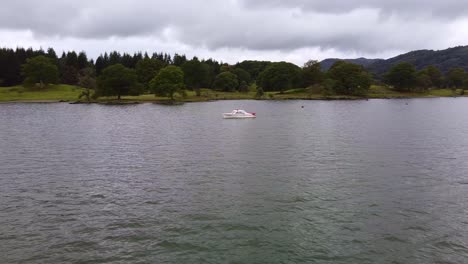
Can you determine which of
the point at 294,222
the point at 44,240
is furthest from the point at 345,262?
the point at 44,240

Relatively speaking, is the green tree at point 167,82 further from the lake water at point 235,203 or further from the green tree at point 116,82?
the lake water at point 235,203

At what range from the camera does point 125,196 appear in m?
31.7

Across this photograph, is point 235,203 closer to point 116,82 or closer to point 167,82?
point 167,82

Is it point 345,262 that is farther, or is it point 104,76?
point 104,76

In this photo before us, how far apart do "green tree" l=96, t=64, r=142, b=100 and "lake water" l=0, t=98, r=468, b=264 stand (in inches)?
5262

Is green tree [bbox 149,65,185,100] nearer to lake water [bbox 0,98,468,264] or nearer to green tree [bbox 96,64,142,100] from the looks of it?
green tree [bbox 96,64,142,100]

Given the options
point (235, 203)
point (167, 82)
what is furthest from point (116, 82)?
point (235, 203)

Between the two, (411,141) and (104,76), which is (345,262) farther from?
(104,76)

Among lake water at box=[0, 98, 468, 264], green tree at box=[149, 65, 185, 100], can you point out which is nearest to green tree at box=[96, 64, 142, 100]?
green tree at box=[149, 65, 185, 100]

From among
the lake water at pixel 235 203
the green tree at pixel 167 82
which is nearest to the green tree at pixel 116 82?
the green tree at pixel 167 82

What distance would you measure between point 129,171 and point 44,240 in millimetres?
18800

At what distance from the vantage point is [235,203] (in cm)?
2934

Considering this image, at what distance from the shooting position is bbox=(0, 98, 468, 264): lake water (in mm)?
21252

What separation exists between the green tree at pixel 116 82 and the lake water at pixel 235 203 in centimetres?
13366
